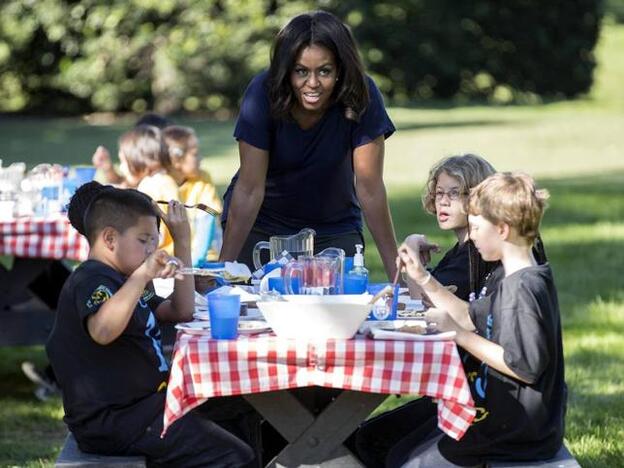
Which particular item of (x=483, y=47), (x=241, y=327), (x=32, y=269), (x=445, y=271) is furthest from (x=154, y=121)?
(x=483, y=47)

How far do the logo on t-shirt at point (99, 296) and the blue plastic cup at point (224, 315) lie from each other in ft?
1.27

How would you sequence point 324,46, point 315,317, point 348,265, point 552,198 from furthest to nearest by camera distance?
point 552,198
point 324,46
point 348,265
point 315,317

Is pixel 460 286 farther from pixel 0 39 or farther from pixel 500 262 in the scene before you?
pixel 0 39

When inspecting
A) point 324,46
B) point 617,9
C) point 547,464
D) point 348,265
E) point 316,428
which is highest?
point 324,46

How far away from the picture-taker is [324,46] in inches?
209

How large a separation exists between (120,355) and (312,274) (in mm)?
684

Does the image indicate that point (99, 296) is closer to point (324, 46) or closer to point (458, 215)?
point (458, 215)

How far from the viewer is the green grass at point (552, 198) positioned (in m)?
6.72

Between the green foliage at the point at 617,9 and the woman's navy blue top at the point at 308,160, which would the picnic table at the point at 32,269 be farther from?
the green foliage at the point at 617,9

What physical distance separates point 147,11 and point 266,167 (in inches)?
957

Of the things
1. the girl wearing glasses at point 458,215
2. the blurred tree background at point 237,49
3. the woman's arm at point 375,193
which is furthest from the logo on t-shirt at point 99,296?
the blurred tree background at point 237,49

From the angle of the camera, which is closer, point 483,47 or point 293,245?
point 293,245

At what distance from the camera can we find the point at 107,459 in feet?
13.8

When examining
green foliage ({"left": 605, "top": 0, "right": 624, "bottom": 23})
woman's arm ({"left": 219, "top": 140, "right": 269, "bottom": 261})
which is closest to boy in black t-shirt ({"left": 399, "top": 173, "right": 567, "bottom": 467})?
woman's arm ({"left": 219, "top": 140, "right": 269, "bottom": 261})
